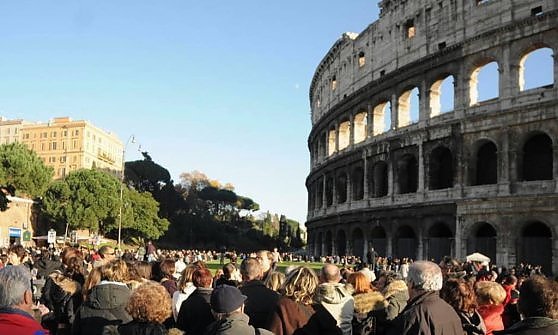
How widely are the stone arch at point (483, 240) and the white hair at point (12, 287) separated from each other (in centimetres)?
2949

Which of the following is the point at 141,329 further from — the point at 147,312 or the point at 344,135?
the point at 344,135

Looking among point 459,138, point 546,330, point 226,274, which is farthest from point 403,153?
point 546,330

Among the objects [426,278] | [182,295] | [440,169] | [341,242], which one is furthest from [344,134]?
[426,278]

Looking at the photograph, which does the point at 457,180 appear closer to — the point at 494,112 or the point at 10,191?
the point at 494,112

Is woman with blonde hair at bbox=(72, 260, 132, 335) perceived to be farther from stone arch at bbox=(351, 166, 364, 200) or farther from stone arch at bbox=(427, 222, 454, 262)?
stone arch at bbox=(351, 166, 364, 200)

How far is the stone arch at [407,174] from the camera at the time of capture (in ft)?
120

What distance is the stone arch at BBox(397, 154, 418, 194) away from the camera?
36.5 meters

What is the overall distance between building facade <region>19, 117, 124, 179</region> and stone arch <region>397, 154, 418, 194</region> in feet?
235

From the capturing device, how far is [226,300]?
4.52 m

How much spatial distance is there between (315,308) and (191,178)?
323 ft

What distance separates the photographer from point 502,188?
29938 millimetres

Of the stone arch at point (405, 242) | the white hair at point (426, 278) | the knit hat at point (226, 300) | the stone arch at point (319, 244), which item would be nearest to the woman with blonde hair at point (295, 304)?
the knit hat at point (226, 300)

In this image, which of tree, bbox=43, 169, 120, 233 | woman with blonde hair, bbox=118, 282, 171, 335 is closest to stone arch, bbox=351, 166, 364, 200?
tree, bbox=43, 169, 120, 233

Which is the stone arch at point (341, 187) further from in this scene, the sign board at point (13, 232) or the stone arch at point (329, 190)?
the sign board at point (13, 232)
